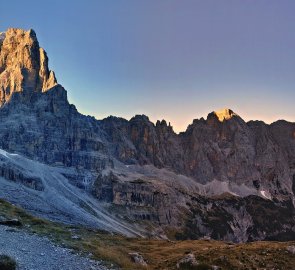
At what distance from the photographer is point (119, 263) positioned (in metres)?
53.4

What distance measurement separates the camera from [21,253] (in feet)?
143

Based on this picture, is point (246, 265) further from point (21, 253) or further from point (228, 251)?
point (21, 253)

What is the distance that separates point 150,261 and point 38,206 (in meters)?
130

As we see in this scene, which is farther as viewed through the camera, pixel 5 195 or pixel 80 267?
pixel 5 195

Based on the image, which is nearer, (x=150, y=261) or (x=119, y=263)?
(x=119, y=263)

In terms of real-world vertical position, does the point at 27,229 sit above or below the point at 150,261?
above

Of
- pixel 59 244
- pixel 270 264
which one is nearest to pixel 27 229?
pixel 59 244

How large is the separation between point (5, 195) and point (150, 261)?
418ft

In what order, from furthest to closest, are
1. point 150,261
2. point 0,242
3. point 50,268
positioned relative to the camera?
1. point 150,261
2. point 0,242
3. point 50,268

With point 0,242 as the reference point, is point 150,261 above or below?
below

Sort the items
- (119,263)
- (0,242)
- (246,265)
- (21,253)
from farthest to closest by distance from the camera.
A: (246,265), (119,263), (0,242), (21,253)

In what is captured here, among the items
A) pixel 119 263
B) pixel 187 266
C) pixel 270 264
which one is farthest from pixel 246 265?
pixel 119 263

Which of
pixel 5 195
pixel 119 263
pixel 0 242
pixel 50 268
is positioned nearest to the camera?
pixel 50 268

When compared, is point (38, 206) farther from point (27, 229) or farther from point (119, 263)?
point (119, 263)
